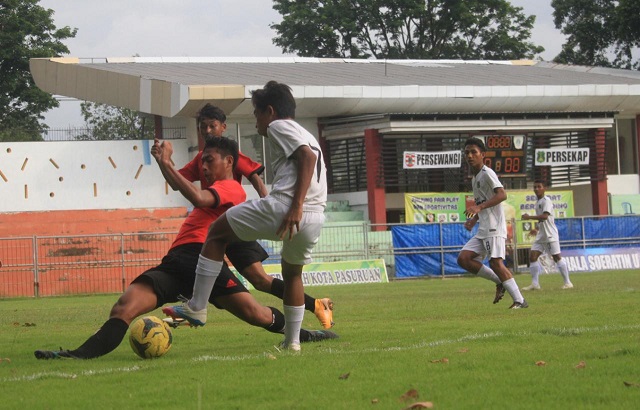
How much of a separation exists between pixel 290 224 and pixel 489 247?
764cm

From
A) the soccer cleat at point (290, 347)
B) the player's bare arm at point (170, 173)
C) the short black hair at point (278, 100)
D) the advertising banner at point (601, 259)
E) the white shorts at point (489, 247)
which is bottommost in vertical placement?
the advertising banner at point (601, 259)

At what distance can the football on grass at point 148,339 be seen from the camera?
8.84 m

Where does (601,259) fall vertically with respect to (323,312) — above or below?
below

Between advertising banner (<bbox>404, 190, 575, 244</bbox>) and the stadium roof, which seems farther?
advertising banner (<bbox>404, 190, 575, 244</bbox>)

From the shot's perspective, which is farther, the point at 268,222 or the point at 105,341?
the point at 105,341

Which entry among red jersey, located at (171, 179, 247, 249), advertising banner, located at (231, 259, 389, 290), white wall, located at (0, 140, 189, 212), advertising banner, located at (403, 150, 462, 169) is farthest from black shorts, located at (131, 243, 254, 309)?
advertising banner, located at (403, 150, 462, 169)

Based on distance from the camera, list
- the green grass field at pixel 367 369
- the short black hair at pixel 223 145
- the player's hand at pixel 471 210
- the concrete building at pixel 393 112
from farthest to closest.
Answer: the concrete building at pixel 393 112, the player's hand at pixel 471 210, the short black hair at pixel 223 145, the green grass field at pixel 367 369

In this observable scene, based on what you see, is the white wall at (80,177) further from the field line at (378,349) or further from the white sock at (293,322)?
the white sock at (293,322)

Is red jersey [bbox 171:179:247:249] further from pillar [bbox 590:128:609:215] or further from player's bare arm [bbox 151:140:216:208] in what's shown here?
pillar [bbox 590:128:609:215]

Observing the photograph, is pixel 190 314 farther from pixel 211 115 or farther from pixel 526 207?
pixel 526 207

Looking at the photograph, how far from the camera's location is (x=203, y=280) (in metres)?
8.87

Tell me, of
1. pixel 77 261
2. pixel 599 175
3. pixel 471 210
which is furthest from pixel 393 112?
pixel 471 210

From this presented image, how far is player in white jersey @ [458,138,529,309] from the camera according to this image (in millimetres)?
15008

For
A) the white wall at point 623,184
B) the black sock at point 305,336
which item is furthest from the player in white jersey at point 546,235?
the white wall at point 623,184
